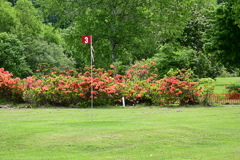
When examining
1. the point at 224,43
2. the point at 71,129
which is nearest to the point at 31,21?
the point at 224,43

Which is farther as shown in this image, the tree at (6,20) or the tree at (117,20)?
the tree at (6,20)

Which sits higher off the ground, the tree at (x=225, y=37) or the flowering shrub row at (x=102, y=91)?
the tree at (x=225, y=37)

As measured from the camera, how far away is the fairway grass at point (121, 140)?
7.17 m

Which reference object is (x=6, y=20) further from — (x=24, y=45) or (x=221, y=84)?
(x=221, y=84)

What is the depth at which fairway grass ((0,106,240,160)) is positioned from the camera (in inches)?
282

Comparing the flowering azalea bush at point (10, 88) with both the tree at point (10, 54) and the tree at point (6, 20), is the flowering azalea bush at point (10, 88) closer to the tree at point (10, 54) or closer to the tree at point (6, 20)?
the tree at point (10, 54)

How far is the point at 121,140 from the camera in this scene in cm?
844

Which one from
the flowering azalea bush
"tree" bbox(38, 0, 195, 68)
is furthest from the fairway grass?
"tree" bbox(38, 0, 195, 68)

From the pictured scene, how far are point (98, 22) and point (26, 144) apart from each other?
54.0 ft

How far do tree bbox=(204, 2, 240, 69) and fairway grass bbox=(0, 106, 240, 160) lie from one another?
1228 cm

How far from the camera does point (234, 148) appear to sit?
7598mm

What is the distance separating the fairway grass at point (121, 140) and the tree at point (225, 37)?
12.3 metres

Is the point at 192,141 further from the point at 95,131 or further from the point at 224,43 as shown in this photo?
the point at 224,43

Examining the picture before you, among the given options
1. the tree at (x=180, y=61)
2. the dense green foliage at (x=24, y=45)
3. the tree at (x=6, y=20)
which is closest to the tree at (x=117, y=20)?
the tree at (x=180, y=61)
